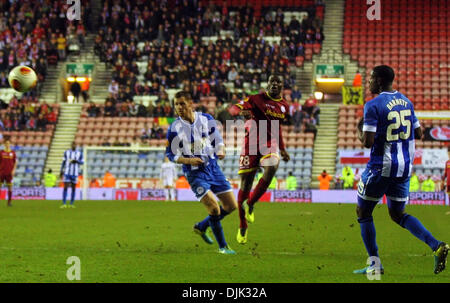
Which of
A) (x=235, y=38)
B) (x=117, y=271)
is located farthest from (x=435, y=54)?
(x=117, y=271)

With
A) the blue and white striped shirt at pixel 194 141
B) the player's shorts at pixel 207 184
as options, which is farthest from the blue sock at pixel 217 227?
the blue and white striped shirt at pixel 194 141

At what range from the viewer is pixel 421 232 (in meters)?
8.74

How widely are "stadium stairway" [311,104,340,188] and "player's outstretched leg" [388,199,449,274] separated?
24345mm

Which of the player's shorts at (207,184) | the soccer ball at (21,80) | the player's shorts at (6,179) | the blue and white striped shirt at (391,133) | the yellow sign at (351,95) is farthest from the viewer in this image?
the yellow sign at (351,95)

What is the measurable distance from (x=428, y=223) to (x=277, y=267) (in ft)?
30.9

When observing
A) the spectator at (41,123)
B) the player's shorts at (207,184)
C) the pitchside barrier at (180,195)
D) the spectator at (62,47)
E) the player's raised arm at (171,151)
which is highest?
the spectator at (62,47)

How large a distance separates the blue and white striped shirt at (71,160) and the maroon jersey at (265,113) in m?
13.4

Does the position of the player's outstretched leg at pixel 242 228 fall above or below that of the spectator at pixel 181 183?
above

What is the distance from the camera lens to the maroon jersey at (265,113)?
12820mm

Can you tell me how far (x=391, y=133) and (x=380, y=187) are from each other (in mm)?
631

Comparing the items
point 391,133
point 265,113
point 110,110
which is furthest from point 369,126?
point 110,110

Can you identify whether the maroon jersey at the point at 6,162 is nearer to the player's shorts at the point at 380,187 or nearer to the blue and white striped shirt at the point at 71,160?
the blue and white striped shirt at the point at 71,160

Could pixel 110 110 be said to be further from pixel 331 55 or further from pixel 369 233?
pixel 369 233

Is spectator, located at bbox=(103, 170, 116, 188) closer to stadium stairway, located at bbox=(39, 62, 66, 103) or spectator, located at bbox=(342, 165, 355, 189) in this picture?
stadium stairway, located at bbox=(39, 62, 66, 103)
